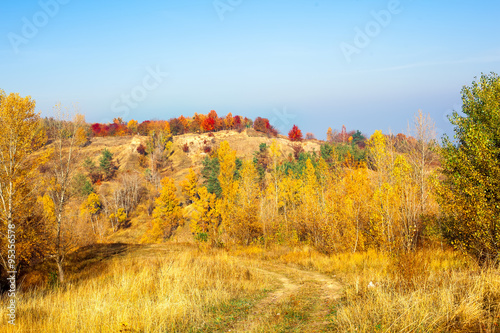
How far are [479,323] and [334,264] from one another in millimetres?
10014

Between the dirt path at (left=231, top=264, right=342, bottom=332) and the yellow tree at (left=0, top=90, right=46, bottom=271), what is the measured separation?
12.4 meters

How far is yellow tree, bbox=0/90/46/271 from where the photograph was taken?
14.5 metres

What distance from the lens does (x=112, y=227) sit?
6359 cm

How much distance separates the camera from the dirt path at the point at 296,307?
275 inches

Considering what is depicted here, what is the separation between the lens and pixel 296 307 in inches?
334

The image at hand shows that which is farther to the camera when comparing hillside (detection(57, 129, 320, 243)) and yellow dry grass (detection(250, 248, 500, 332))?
hillside (detection(57, 129, 320, 243))

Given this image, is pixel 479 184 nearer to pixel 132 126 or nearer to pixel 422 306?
pixel 422 306

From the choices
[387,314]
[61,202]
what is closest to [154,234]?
[61,202]

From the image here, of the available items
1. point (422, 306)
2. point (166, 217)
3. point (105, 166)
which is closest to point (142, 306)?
point (422, 306)

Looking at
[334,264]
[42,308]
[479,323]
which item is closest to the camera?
[479,323]

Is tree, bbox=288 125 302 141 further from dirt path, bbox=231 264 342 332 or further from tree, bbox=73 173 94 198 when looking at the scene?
dirt path, bbox=231 264 342 332

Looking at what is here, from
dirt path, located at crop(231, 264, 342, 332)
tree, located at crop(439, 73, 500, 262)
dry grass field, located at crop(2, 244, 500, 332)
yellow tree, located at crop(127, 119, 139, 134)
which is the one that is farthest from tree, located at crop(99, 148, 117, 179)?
tree, located at crop(439, 73, 500, 262)

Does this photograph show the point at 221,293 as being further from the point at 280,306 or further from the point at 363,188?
the point at 363,188

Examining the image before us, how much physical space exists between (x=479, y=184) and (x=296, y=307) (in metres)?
8.30
